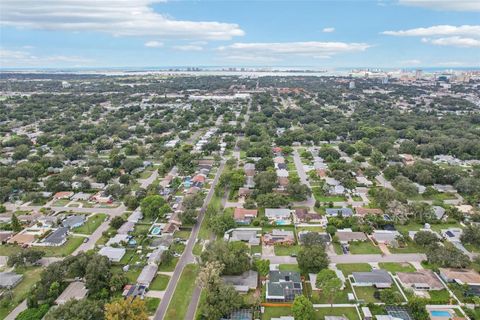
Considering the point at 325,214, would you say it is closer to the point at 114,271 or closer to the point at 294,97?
the point at 114,271

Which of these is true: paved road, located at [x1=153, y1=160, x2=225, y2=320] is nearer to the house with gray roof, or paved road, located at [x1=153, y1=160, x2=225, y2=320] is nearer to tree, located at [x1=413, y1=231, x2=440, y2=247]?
the house with gray roof

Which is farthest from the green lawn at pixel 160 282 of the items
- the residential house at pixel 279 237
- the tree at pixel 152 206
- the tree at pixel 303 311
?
the tree at pixel 303 311

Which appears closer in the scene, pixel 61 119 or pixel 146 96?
pixel 61 119

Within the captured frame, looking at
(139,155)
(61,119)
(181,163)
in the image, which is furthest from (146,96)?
(181,163)

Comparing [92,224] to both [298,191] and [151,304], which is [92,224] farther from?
[298,191]

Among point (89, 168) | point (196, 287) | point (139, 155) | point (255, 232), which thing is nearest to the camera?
point (196, 287)

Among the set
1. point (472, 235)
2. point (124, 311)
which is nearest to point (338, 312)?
point (124, 311)
